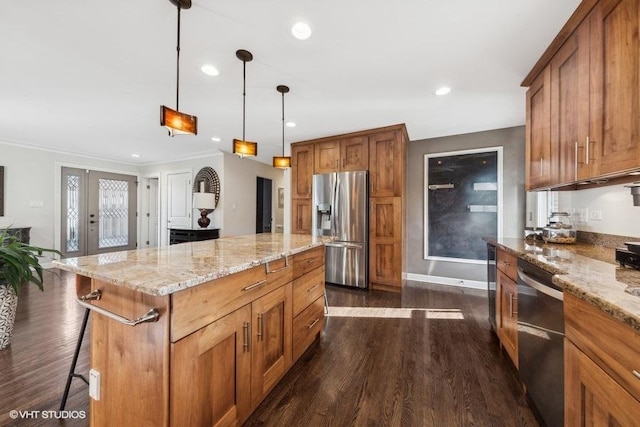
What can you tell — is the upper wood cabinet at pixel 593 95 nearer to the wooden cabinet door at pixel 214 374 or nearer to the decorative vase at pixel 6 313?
the wooden cabinet door at pixel 214 374

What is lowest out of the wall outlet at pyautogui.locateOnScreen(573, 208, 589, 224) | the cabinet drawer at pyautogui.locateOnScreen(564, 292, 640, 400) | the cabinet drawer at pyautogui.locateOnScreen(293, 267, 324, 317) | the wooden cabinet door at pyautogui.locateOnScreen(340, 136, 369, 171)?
the cabinet drawer at pyautogui.locateOnScreen(293, 267, 324, 317)

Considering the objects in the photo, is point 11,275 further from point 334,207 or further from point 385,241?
point 385,241

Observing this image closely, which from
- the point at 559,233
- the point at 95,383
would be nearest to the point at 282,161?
the point at 95,383

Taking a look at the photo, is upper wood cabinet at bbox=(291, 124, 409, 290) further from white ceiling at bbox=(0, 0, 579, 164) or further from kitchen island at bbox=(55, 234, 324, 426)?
kitchen island at bbox=(55, 234, 324, 426)

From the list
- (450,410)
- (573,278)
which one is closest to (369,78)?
(573,278)

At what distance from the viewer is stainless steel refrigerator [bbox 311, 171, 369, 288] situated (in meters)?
3.84

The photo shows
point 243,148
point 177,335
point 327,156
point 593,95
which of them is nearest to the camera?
point 177,335

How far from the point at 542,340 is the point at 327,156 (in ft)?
11.4

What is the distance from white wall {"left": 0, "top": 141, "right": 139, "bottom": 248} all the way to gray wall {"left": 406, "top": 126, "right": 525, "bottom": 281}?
683 centimetres

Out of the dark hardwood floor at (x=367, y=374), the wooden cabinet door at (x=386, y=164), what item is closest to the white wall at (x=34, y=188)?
the dark hardwood floor at (x=367, y=374)

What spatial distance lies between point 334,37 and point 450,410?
253 cm

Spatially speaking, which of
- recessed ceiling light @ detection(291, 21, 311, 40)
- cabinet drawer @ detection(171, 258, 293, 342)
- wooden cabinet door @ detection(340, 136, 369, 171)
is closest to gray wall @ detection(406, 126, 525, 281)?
wooden cabinet door @ detection(340, 136, 369, 171)

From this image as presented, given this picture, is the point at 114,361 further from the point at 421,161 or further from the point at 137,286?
the point at 421,161

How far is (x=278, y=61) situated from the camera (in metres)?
2.19
